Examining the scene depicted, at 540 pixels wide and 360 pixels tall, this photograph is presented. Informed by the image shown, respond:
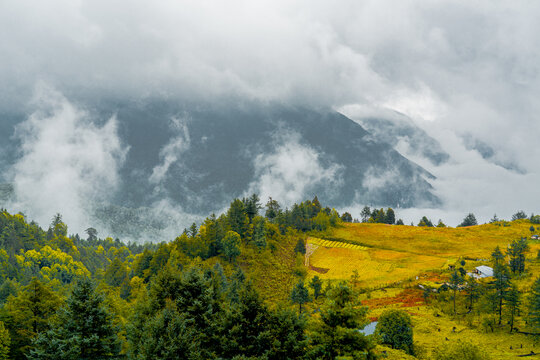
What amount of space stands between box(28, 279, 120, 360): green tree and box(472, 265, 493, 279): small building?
8270cm

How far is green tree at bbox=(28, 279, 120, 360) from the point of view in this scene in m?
36.3

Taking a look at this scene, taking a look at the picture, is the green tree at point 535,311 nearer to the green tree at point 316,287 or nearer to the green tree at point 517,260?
the green tree at point 517,260

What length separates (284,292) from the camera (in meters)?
94.6

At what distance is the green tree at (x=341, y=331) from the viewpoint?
82.3 feet

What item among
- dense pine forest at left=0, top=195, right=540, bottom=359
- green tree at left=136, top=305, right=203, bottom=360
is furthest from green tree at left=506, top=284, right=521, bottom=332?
green tree at left=136, top=305, right=203, bottom=360

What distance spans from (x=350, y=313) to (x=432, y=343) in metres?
33.5

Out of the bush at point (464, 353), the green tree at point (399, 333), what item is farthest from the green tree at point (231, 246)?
the bush at point (464, 353)

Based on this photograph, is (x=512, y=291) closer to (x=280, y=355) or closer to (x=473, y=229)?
(x=280, y=355)

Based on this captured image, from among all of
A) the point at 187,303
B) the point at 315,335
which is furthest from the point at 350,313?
the point at 187,303

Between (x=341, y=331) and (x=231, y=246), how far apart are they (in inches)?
3491

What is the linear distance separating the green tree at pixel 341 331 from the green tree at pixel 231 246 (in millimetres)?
86492

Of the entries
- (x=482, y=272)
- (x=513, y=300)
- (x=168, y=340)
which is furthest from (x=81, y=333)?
(x=482, y=272)

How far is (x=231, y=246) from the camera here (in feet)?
365

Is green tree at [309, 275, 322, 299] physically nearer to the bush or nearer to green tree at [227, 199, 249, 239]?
green tree at [227, 199, 249, 239]
